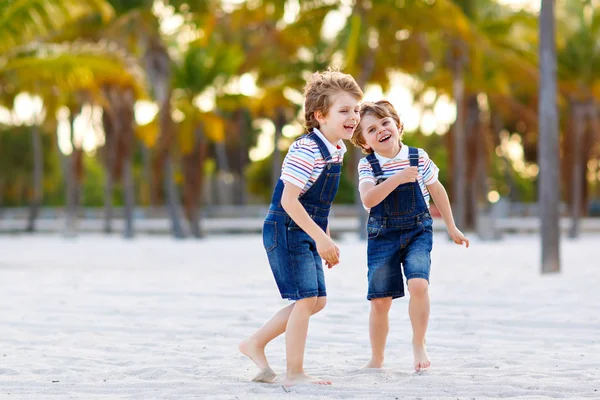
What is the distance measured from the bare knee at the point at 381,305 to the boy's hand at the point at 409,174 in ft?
2.14

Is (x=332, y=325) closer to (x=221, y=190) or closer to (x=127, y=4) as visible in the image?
(x=127, y=4)

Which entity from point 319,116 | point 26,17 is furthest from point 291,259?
point 26,17

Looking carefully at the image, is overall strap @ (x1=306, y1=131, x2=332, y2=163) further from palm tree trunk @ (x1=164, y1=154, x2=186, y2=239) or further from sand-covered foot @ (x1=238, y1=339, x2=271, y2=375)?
palm tree trunk @ (x1=164, y1=154, x2=186, y2=239)

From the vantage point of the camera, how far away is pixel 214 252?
1852 centimetres

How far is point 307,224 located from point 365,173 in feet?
2.37

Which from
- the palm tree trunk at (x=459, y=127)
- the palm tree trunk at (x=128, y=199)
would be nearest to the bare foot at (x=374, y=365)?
the palm tree trunk at (x=459, y=127)

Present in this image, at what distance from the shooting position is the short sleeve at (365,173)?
4.80 m

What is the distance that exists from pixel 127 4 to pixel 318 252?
2135cm

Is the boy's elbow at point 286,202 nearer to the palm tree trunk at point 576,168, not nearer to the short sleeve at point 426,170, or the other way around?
the short sleeve at point 426,170

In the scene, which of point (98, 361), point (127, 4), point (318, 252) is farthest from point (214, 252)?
point (318, 252)

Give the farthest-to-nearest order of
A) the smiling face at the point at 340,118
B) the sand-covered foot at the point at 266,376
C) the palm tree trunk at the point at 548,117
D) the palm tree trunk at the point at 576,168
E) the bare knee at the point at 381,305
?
the palm tree trunk at the point at 576,168
the palm tree trunk at the point at 548,117
the bare knee at the point at 381,305
the sand-covered foot at the point at 266,376
the smiling face at the point at 340,118

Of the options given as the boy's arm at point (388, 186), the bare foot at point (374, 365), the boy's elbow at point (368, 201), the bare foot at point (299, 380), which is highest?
the boy's arm at point (388, 186)

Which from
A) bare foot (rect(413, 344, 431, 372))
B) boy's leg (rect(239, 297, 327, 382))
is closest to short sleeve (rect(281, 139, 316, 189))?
boy's leg (rect(239, 297, 327, 382))

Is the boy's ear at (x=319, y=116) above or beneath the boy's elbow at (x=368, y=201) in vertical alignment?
above
